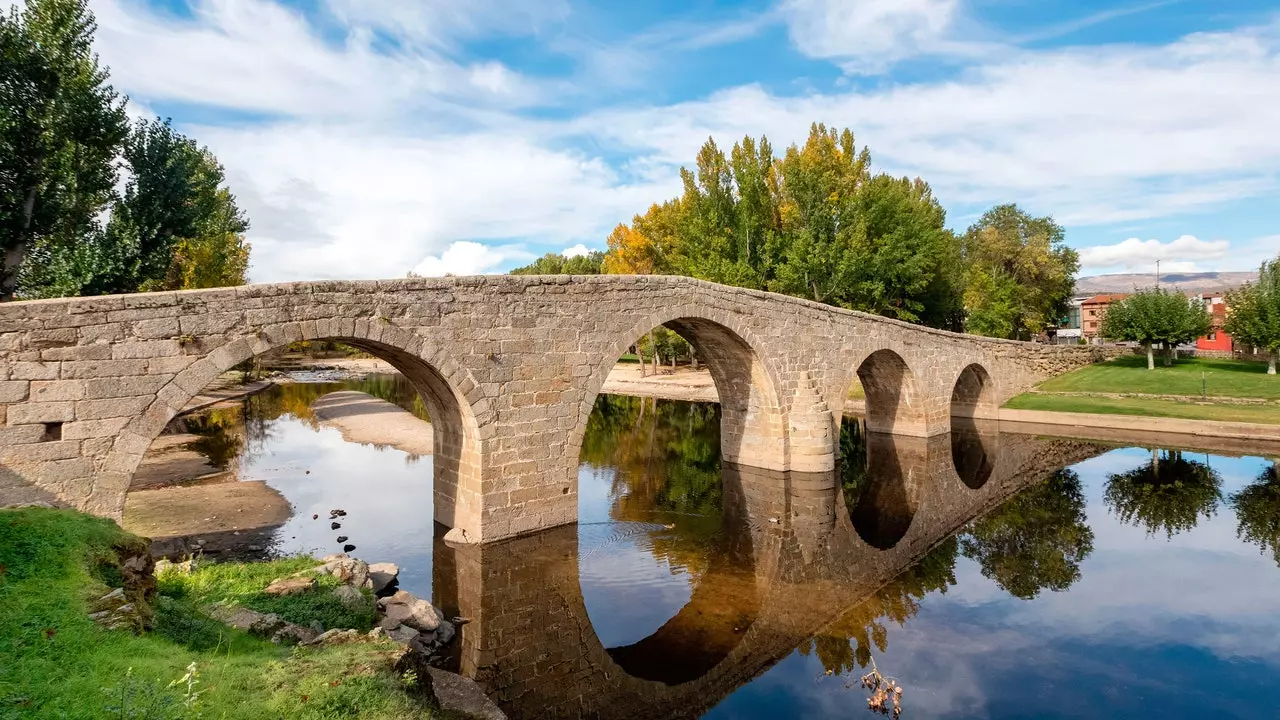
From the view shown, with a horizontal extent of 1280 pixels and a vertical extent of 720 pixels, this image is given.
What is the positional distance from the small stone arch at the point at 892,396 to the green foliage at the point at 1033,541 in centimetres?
660

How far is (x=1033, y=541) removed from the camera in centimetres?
1430

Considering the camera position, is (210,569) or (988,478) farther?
(988,478)

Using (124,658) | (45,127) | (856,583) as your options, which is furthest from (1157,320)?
(45,127)

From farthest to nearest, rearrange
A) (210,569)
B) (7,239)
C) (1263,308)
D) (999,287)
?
(999,287) → (1263,308) → (7,239) → (210,569)

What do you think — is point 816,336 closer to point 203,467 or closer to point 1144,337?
point 203,467

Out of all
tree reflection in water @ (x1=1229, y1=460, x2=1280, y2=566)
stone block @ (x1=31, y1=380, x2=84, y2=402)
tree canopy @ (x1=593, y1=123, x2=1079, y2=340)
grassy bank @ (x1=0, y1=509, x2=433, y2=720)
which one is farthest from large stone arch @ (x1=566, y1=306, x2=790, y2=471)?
tree canopy @ (x1=593, y1=123, x2=1079, y2=340)

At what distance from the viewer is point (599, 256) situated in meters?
72.4

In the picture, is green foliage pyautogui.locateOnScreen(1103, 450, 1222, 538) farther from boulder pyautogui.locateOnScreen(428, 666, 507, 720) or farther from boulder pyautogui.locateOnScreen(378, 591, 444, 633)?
boulder pyautogui.locateOnScreen(378, 591, 444, 633)

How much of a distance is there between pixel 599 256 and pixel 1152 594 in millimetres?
64130

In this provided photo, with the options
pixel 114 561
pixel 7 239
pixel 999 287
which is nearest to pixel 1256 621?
pixel 114 561

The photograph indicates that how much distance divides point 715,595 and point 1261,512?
1409 centimetres

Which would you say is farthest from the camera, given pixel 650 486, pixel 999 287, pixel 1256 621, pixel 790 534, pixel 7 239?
pixel 999 287

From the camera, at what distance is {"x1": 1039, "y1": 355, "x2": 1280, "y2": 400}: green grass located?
2867cm

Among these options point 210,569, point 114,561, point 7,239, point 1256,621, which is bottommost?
point 1256,621
